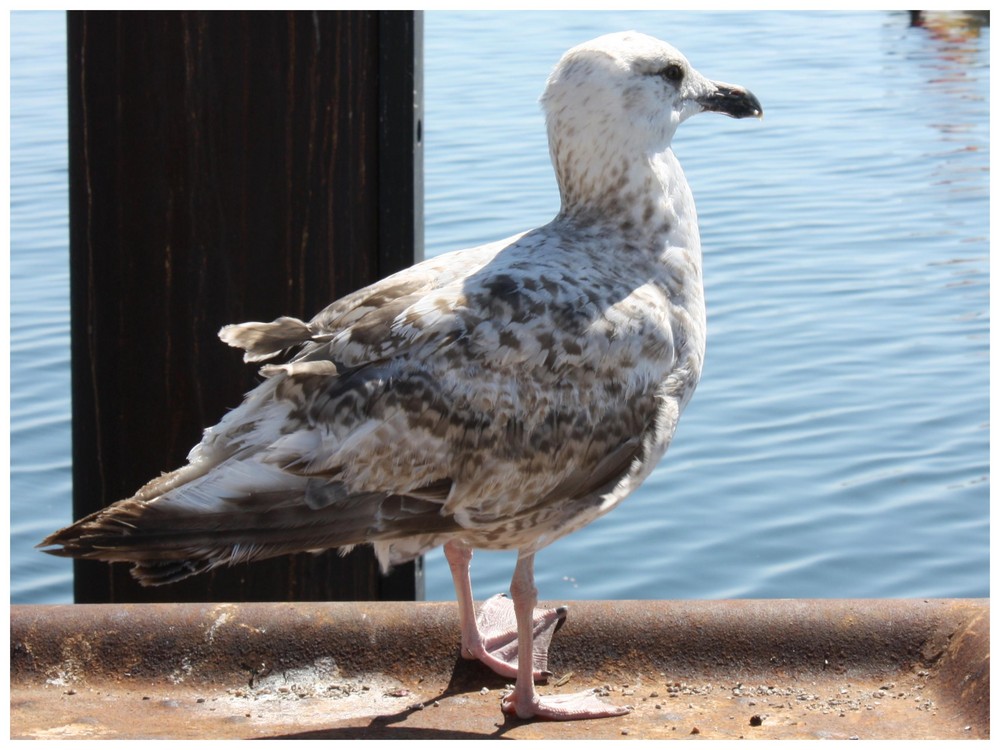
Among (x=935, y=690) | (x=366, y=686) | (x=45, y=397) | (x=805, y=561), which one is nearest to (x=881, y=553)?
(x=805, y=561)

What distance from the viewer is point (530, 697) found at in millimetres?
3717

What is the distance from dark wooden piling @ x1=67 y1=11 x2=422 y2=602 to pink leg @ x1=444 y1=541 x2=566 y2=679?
911mm

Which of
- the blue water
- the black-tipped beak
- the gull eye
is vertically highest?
the gull eye

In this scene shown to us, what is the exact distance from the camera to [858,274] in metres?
9.49

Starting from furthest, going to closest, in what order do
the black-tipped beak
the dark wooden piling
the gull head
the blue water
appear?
the blue water, the dark wooden piling, the black-tipped beak, the gull head

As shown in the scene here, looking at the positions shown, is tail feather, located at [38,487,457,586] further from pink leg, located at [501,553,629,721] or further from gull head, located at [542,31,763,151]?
gull head, located at [542,31,763,151]

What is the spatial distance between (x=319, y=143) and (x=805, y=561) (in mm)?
3134

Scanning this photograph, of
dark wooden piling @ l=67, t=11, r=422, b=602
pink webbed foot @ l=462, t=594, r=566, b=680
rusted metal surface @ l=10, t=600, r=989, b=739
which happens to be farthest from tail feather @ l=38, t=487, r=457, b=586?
dark wooden piling @ l=67, t=11, r=422, b=602

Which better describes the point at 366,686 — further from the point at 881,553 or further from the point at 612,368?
the point at 881,553

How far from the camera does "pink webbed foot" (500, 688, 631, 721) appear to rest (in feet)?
12.2

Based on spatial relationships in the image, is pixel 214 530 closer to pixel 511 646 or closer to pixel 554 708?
pixel 554 708

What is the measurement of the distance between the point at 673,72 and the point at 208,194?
60.7 inches

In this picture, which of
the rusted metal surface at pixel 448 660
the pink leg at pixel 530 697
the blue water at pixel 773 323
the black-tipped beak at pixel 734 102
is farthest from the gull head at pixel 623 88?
the blue water at pixel 773 323

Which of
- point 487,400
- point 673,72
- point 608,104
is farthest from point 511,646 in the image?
point 673,72
